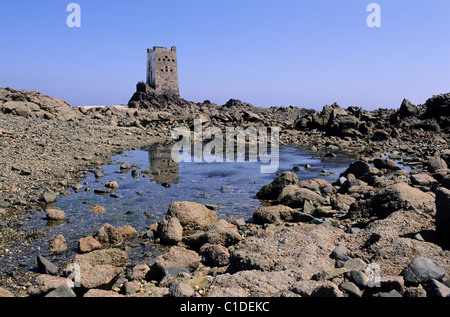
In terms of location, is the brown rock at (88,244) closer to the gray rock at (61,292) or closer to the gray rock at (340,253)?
the gray rock at (61,292)

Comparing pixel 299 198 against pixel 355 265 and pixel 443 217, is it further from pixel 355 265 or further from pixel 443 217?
pixel 355 265

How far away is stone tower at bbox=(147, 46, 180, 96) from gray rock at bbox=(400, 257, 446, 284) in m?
58.0

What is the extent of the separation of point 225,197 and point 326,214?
3.64 meters

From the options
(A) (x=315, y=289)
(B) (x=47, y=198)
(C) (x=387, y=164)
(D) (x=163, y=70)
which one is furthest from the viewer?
(D) (x=163, y=70)

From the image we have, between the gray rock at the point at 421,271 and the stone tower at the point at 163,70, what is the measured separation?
58025 millimetres

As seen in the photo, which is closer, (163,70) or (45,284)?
(45,284)

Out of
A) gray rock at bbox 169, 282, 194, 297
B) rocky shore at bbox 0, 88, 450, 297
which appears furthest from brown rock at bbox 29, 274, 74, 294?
gray rock at bbox 169, 282, 194, 297

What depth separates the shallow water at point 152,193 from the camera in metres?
7.51

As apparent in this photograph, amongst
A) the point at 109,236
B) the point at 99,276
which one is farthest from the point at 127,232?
the point at 99,276

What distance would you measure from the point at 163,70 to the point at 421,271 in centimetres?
6053

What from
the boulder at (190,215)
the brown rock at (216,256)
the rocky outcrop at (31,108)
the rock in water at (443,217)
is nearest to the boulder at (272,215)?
the boulder at (190,215)

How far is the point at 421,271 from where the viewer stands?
4.12 metres

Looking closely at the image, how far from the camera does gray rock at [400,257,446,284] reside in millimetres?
4047

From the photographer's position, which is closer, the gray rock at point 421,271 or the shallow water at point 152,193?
the gray rock at point 421,271
